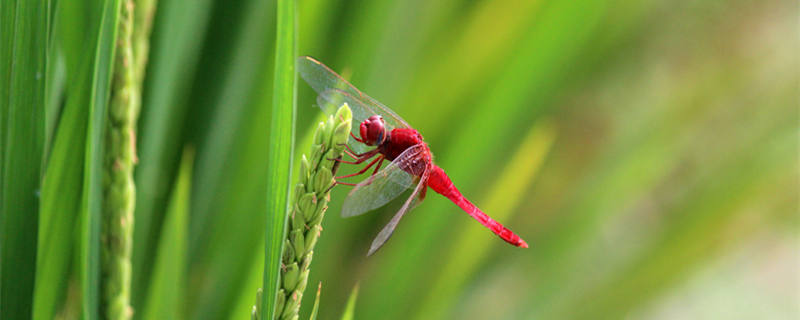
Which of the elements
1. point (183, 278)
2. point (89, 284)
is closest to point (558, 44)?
point (183, 278)

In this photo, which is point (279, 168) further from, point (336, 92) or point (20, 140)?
point (336, 92)

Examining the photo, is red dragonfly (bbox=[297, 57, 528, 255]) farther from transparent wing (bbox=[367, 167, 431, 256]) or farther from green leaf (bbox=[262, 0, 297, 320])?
green leaf (bbox=[262, 0, 297, 320])

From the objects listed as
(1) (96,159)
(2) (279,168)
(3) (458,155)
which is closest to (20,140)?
(1) (96,159)

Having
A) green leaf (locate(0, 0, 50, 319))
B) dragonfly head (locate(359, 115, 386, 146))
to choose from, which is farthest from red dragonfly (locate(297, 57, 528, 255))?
green leaf (locate(0, 0, 50, 319))

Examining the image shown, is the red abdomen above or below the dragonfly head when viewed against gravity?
below

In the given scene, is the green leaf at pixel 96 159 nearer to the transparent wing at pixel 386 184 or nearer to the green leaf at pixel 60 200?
the green leaf at pixel 60 200
